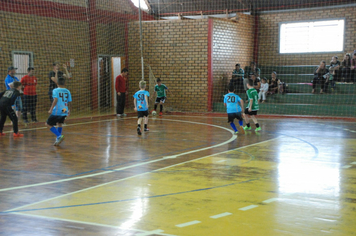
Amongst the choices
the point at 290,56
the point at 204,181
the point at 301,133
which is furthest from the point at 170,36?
the point at 204,181

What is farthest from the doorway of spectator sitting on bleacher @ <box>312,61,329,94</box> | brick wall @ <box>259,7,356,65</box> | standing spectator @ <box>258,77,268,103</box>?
spectator sitting on bleacher @ <box>312,61,329,94</box>

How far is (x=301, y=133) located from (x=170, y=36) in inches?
374

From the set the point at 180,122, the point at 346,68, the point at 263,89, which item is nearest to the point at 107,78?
the point at 180,122

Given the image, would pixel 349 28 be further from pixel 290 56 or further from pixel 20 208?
pixel 20 208

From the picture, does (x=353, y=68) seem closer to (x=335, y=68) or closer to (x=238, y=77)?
(x=335, y=68)

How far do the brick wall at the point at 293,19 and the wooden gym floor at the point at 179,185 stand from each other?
1002 cm

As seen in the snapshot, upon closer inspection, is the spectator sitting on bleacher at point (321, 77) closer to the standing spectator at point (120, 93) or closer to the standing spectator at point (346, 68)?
the standing spectator at point (346, 68)

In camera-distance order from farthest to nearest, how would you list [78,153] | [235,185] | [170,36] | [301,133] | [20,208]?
[170,36] < [301,133] < [78,153] < [235,185] < [20,208]

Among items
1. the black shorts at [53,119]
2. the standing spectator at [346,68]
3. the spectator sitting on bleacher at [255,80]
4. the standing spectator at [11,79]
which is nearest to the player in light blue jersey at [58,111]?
the black shorts at [53,119]

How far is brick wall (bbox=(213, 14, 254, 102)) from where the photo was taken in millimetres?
18922

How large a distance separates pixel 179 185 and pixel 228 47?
14364 mm

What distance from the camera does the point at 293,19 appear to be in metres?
20.3

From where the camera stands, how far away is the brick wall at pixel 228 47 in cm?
1892

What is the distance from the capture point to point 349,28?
19.3 m
